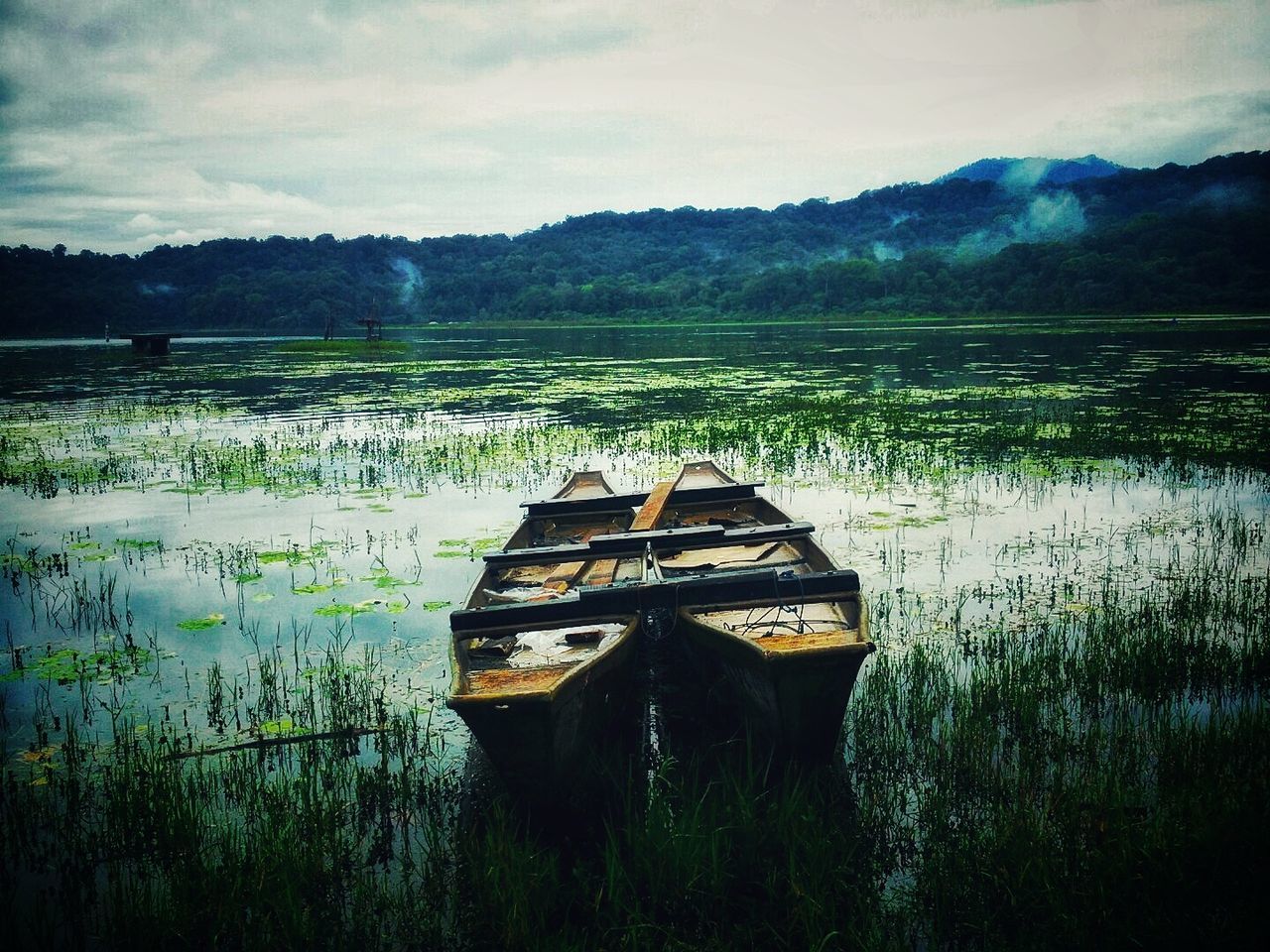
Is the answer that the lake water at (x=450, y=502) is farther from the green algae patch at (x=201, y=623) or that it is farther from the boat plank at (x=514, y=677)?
the boat plank at (x=514, y=677)

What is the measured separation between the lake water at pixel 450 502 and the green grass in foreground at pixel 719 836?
35.6 inches

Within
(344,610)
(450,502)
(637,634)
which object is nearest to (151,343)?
(450,502)

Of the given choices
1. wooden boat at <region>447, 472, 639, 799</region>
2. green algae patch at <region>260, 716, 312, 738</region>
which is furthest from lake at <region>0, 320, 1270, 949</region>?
wooden boat at <region>447, 472, 639, 799</region>

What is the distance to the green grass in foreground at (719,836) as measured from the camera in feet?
12.8

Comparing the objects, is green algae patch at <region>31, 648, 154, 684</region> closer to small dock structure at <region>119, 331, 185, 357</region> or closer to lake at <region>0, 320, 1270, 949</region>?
Result: lake at <region>0, 320, 1270, 949</region>

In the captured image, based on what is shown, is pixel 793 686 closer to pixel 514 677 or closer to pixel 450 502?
pixel 514 677

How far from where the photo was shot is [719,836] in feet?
14.6

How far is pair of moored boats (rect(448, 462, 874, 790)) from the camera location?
14.9ft

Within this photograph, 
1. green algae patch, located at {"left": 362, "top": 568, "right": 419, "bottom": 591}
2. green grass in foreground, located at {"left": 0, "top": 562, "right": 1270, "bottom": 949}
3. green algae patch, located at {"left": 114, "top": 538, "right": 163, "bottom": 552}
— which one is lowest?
green grass in foreground, located at {"left": 0, "top": 562, "right": 1270, "bottom": 949}

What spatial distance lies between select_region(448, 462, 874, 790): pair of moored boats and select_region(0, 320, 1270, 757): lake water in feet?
3.53

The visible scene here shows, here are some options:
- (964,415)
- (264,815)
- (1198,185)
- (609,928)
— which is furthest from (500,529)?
(1198,185)

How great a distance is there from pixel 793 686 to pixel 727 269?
15424cm

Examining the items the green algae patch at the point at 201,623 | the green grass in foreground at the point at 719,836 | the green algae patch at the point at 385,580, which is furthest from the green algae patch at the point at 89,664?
the green algae patch at the point at 385,580

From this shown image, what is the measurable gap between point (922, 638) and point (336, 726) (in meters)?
4.94
